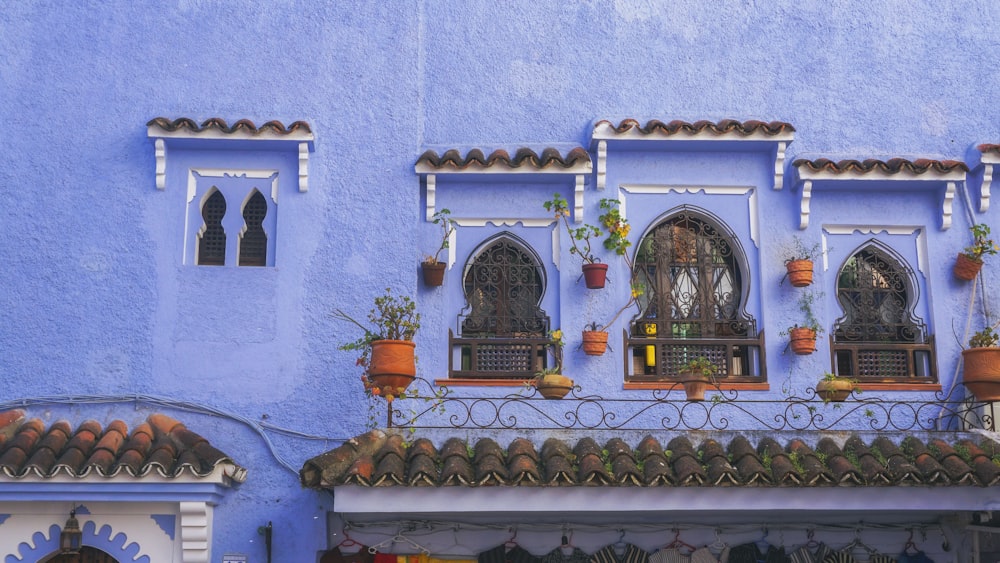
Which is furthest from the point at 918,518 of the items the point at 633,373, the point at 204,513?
the point at 204,513

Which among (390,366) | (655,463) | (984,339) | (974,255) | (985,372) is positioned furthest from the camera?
(974,255)

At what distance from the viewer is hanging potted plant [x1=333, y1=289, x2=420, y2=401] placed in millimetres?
9359

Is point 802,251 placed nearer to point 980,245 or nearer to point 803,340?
point 803,340

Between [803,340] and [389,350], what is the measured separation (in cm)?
387

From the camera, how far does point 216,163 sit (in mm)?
10484

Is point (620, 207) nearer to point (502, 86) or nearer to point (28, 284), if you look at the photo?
point (502, 86)

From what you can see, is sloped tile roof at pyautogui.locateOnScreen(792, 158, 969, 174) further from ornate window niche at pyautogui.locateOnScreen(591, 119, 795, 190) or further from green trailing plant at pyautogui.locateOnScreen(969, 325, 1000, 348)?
green trailing plant at pyautogui.locateOnScreen(969, 325, 1000, 348)

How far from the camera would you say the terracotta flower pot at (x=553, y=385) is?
31.3ft

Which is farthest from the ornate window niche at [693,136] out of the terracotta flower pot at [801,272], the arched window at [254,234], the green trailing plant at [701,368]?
the arched window at [254,234]

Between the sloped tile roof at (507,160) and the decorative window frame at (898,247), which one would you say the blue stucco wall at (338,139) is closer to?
the decorative window frame at (898,247)

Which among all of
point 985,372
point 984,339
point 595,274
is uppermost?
point 595,274

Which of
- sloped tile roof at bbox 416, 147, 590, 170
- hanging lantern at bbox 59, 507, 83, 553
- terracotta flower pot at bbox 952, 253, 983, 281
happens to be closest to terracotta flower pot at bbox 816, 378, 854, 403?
terracotta flower pot at bbox 952, 253, 983, 281

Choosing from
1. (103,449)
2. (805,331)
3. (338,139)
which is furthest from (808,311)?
(103,449)

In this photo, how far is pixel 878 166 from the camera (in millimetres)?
10484
